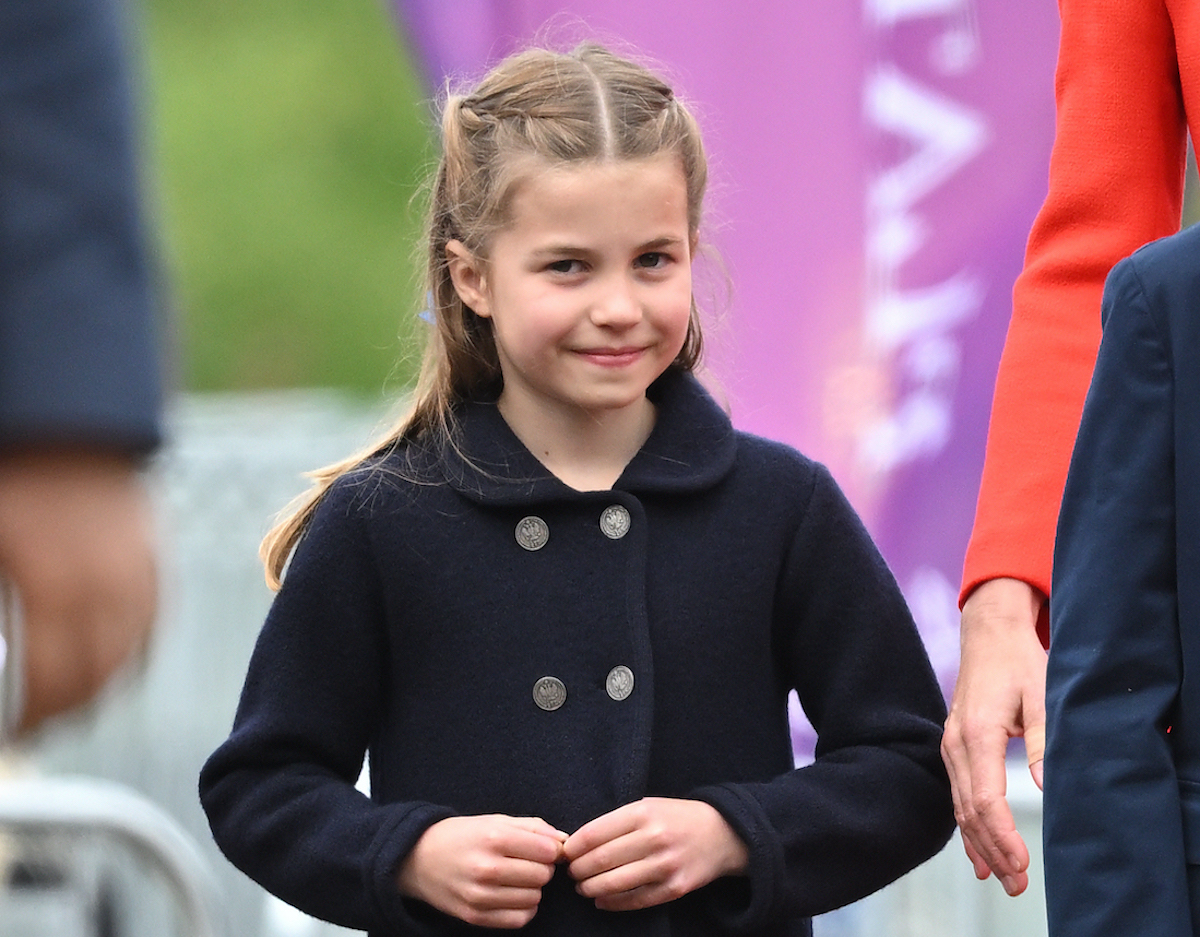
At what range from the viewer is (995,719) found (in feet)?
7.82

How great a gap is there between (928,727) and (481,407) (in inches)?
26.7

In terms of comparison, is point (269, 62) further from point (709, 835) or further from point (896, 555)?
point (709, 835)

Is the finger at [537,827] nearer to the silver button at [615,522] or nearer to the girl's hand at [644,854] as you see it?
the girl's hand at [644,854]

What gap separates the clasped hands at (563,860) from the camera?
7.68 feet

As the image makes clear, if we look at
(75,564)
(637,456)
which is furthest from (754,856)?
(75,564)

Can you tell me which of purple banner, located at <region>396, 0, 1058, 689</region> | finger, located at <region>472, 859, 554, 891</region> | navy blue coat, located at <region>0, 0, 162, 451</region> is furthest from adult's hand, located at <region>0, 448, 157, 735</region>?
purple banner, located at <region>396, 0, 1058, 689</region>

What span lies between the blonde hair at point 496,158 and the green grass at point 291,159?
44.6 ft

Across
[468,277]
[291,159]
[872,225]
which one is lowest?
[468,277]

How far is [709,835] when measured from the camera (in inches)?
94.4

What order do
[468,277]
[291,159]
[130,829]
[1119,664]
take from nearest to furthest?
[1119,664], [468,277], [130,829], [291,159]

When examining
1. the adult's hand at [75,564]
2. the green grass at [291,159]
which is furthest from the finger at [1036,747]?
the green grass at [291,159]

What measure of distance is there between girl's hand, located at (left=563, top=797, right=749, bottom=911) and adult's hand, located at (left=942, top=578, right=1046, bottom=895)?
29 centimetres

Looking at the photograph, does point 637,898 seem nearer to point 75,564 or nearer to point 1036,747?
point 1036,747

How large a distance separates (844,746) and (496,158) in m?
0.83
